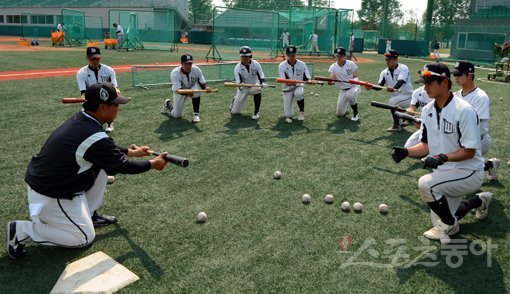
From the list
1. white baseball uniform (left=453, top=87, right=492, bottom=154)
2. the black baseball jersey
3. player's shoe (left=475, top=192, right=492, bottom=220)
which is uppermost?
white baseball uniform (left=453, top=87, right=492, bottom=154)

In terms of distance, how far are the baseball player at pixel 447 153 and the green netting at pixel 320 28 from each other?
24.2m

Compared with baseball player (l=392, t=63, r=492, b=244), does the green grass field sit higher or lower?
lower

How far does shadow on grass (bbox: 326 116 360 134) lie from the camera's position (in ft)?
32.2

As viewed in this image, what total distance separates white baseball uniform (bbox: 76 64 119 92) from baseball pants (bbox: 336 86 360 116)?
575 cm

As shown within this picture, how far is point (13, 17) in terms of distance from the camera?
2446 inches

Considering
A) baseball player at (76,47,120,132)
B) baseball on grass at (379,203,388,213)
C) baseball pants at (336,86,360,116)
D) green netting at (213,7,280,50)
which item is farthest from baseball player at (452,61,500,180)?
green netting at (213,7,280,50)

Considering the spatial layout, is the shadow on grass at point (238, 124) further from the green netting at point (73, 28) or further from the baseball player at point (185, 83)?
the green netting at point (73, 28)

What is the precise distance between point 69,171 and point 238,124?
626 centimetres

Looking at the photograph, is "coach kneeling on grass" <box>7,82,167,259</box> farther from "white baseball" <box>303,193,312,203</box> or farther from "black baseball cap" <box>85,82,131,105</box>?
"white baseball" <box>303,193,312,203</box>

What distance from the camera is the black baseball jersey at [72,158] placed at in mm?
4102

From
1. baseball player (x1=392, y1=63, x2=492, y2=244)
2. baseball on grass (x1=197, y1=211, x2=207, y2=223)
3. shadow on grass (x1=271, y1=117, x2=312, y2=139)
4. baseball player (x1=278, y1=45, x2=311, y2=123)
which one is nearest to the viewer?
baseball player (x1=392, y1=63, x2=492, y2=244)

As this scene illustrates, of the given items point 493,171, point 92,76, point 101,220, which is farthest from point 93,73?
point 493,171

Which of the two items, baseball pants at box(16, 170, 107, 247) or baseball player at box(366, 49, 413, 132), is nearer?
baseball pants at box(16, 170, 107, 247)

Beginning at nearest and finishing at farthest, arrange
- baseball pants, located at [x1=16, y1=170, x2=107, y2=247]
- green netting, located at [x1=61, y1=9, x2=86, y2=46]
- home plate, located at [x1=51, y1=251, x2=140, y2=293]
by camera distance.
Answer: home plate, located at [x1=51, y1=251, x2=140, y2=293], baseball pants, located at [x1=16, y1=170, x2=107, y2=247], green netting, located at [x1=61, y1=9, x2=86, y2=46]
